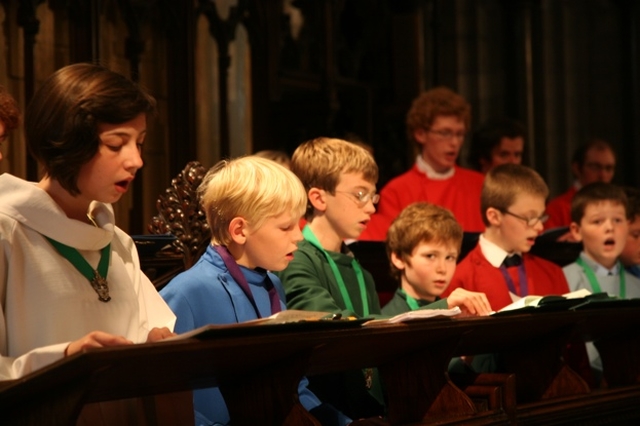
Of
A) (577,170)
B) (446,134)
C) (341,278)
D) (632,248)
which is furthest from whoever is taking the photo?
(577,170)

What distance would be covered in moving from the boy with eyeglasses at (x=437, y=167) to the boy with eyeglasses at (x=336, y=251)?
6.76ft

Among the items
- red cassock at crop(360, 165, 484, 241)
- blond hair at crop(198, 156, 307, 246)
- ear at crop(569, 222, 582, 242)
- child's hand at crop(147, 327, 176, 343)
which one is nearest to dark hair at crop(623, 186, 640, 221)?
ear at crop(569, 222, 582, 242)

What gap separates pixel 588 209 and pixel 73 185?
3.44 metres

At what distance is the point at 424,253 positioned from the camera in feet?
15.4

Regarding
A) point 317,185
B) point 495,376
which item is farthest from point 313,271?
point 495,376

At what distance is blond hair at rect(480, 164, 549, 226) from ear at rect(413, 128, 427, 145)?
4.31 feet

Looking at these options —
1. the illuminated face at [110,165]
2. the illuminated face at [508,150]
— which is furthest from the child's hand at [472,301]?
the illuminated face at [508,150]

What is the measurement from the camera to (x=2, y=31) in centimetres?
586

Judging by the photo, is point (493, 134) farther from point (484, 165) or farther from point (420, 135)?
point (420, 135)

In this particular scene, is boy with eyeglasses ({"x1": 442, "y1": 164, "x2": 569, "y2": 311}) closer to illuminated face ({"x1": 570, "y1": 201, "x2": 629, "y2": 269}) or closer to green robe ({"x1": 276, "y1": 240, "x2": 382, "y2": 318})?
illuminated face ({"x1": 570, "y1": 201, "x2": 629, "y2": 269})

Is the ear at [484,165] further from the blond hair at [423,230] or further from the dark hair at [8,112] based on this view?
the dark hair at [8,112]

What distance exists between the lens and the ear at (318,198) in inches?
177

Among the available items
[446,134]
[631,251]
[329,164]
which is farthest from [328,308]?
[446,134]

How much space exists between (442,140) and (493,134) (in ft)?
2.91
